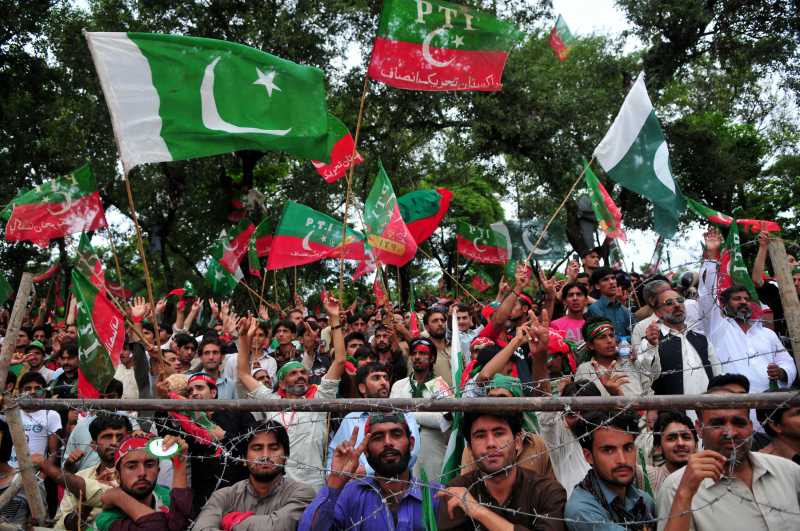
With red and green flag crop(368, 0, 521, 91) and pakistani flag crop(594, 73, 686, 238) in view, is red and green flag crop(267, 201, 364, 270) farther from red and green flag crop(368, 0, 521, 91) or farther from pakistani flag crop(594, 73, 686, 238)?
pakistani flag crop(594, 73, 686, 238)

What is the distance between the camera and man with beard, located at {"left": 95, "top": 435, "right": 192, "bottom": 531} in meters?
3.71

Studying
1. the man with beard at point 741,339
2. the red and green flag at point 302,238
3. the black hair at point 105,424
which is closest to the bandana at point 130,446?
the black hair at point 105,424

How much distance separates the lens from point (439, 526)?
310 centimetres

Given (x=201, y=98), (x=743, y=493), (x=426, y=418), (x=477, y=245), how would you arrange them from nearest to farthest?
(x=743, y=493) → (x=426, y=418) → (x=201, y=98) → (x=477, y=245)

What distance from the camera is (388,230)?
8594 mm

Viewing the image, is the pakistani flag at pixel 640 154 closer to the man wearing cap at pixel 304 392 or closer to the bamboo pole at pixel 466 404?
the man wearing cap at pixel 304 392

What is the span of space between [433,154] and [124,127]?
22.3 m

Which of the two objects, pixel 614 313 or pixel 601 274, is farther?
pixel 601 274

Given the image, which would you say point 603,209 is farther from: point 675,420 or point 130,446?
point 130,446

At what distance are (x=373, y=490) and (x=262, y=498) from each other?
712mm

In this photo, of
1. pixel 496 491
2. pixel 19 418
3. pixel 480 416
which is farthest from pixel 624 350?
pixel 19 418

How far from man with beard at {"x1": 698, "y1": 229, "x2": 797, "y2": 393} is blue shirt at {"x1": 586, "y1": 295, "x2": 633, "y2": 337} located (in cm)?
114

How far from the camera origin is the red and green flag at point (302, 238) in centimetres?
946

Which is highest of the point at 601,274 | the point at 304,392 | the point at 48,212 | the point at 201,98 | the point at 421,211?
the point at 421,211
